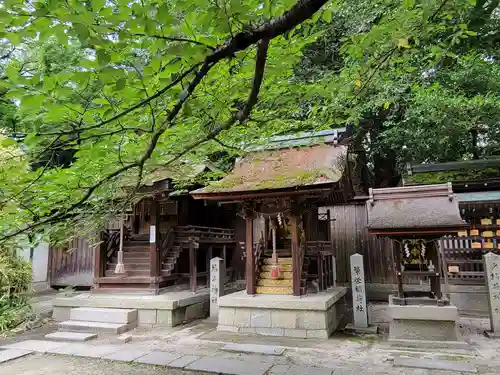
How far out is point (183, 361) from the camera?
618 centimetres

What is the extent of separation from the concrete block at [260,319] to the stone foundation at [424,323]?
8.26ft

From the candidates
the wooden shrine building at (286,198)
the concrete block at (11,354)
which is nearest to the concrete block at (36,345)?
the concrete block at (11,354)

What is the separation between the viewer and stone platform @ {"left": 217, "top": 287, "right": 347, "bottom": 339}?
7.64m

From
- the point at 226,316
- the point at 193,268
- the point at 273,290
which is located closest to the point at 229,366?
the point at 226,316

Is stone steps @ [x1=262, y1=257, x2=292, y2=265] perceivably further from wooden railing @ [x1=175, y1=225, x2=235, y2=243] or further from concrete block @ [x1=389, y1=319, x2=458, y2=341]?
concrete block @ [x1=389, y1=319, x2=458, y2=341]

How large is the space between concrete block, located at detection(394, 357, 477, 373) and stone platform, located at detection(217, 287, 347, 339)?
1952 mm

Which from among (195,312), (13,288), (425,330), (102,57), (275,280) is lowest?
(195,312)

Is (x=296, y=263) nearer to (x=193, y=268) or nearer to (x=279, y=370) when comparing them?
(x=279, y=370)

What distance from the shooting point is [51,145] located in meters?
2.39

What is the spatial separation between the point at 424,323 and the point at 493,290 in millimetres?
1939

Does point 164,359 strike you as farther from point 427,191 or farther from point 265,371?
point 427,191

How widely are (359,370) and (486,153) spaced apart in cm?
1147

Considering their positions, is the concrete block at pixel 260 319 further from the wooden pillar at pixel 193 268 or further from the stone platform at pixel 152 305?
the wooden pillar at pixel 193 268

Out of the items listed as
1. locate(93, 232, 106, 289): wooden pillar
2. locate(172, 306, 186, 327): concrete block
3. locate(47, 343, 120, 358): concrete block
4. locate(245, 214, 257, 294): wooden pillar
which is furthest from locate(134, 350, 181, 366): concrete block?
locate(93, 232, 106, 289): wooden pillar
